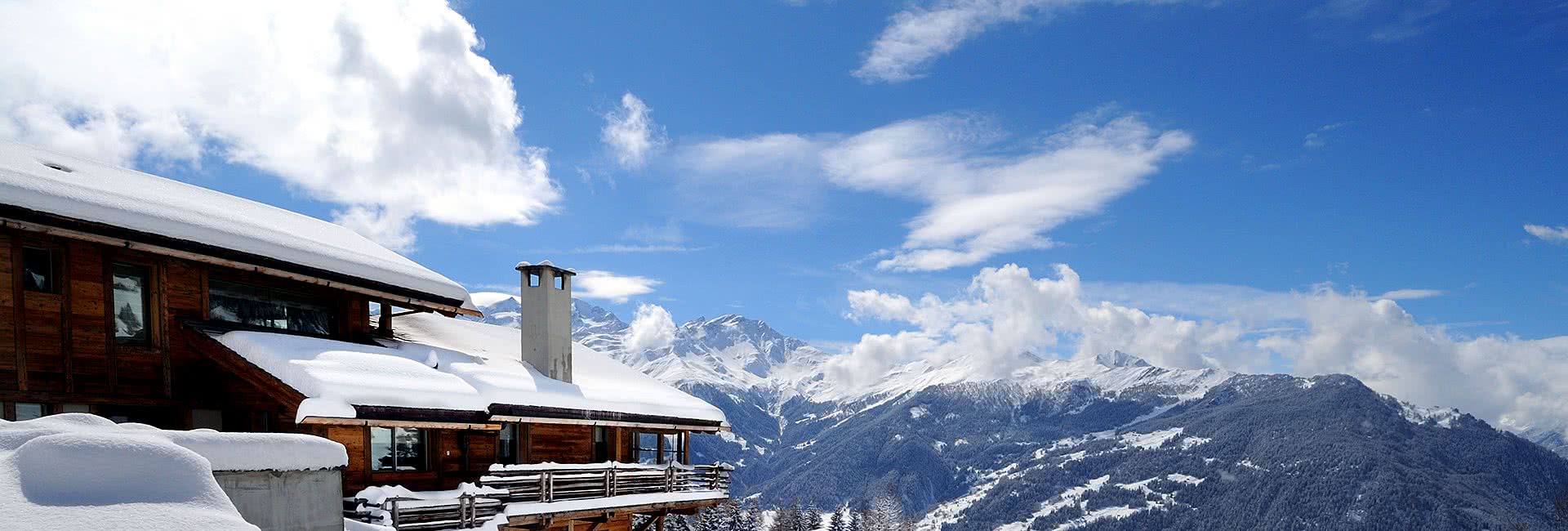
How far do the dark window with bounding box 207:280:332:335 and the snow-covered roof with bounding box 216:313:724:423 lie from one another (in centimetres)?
91

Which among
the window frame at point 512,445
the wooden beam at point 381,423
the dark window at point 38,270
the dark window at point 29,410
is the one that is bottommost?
the window frame at point 512,445

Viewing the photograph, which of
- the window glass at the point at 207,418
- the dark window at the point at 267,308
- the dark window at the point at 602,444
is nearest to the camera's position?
the window glass at the point at 207,418

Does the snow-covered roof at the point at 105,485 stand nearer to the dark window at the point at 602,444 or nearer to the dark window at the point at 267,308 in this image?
the dark window at the point at 267,308

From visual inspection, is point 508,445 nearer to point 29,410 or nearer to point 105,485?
point 29,410

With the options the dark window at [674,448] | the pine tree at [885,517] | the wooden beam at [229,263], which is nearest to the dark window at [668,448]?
the dark window at [674,448]

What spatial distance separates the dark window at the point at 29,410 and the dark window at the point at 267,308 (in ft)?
10.5

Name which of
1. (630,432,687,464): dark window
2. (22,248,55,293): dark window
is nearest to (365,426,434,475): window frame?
(22,248,55,293): dark window

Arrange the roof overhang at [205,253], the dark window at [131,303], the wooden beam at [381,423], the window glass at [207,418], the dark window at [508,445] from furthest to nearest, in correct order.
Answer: the dark window at [508,445] < the window glass at [207,418] < the dark window at [131,303] < the wooden beam at [381,423] < the roof overhang at [205,253]

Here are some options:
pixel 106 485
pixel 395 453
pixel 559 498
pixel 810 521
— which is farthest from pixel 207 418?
pixel 810 521

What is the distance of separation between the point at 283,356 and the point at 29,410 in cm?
362

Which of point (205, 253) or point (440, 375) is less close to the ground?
point (205, 253)

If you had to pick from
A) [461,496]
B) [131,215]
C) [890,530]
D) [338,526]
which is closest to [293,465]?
[338,526]

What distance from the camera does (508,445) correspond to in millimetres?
20844

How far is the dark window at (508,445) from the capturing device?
20.5 m
